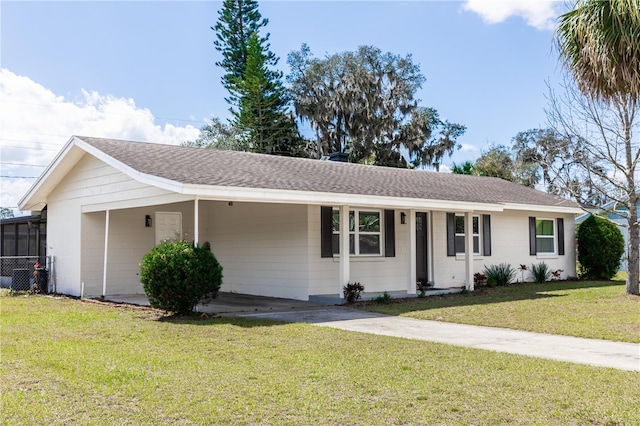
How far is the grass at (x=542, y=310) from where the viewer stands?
32.0 feet

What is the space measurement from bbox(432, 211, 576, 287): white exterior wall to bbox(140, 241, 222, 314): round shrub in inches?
316

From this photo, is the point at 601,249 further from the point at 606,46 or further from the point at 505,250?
the point at 606,46

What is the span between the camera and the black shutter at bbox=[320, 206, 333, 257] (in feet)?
47.4

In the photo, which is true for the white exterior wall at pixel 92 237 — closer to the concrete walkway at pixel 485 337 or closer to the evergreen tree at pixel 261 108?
the concrete walkway at pixel 485 337

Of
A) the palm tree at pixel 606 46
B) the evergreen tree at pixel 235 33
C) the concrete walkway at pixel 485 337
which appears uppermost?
the evergreen tree at pixel 235 33

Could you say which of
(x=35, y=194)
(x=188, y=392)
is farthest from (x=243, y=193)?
(x=35, y=194)

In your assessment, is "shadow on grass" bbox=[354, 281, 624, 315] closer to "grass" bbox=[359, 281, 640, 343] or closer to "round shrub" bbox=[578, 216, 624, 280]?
"grass" bbox=[359, 281, 640, 343]

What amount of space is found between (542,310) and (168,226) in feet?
32.6

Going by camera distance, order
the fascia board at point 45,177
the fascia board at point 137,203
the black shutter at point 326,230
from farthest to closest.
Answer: the fascia board at point 45,177 → the black shutter at point 326,230 → the fascia board at point 137,203

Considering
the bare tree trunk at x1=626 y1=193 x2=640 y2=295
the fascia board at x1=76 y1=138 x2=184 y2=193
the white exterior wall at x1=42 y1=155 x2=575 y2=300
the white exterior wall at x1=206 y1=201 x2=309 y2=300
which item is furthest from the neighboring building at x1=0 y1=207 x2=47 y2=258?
the bare tree trunk at x1=626 y1=193 x2=640 y2=295

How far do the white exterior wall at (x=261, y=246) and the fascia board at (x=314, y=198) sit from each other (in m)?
1.45

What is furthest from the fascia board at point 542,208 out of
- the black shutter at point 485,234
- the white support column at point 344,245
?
the white support column at point 344,245

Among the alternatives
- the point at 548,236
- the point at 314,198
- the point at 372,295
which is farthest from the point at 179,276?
the point at 548,236

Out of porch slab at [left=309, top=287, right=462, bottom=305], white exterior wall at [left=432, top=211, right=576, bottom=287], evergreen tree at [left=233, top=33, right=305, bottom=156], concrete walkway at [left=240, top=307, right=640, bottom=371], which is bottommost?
concrete walkway at [left=240, top=307, right=640, bottom=371]
